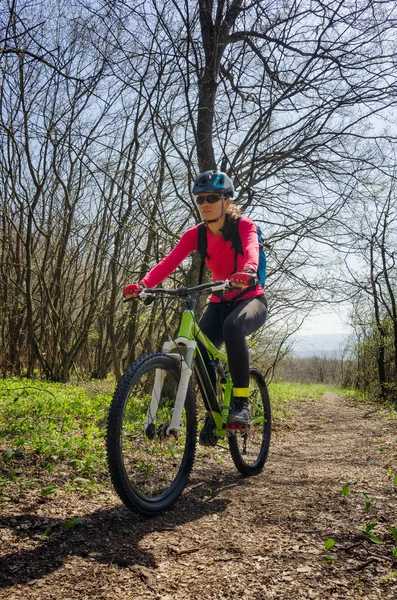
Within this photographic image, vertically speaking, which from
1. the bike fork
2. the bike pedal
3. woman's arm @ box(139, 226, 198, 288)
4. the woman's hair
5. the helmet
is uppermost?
the helmet

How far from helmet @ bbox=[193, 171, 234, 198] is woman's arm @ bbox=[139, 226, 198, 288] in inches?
15.4

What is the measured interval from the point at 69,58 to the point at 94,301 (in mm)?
6575

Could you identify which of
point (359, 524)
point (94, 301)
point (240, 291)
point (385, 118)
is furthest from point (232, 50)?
point (94, 301)

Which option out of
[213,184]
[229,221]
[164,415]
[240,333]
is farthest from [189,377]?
[213,184]

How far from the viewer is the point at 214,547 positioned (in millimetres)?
2410

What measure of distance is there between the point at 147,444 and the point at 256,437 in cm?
196

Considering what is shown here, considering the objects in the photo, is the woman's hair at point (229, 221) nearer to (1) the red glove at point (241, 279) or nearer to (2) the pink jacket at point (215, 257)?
(2) the pink jacket at point (215, 257)

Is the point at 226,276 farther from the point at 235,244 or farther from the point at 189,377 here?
the point at 189,377

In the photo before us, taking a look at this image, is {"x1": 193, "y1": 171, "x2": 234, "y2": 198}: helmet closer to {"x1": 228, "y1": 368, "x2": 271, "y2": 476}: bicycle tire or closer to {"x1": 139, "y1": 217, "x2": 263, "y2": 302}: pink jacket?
{"x1": 139, "y1": 217, "x2": 263, "y2": 302}: pink jacket

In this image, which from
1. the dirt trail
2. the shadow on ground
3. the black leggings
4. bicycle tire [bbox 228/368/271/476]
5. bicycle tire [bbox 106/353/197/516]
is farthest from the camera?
bicycle tire [bbox 228/368/271/476]

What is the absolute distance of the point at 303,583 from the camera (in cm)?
197

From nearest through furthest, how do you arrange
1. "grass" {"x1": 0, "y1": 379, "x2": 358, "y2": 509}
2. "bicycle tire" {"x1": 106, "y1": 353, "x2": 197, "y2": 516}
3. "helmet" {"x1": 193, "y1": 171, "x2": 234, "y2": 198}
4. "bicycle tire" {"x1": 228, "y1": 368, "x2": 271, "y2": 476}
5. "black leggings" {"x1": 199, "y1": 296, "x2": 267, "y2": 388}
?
1. "bicycle tire" {"x1": 106, "y1": 353, "x2": 197, "y2": 516}
2. "grass" {"x1": 0, "y1": 379, "x2": 358, "y2": 509}
3. "black leggings" {"x1": 199, "y1": 296, "x2": 267, "y2": 388}
4. "helmet" {"x1": 193, "y1": 171, "x2": 234, "y2": 198}
5. "bicycle tire" {"x1": 228, "y1": 368, "x2": 271, "y2": 476}

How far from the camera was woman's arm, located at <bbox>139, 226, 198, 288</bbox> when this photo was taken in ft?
11.8

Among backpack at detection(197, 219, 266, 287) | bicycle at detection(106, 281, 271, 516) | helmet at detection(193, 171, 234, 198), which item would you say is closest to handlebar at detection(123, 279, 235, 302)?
bicycle at detection(106, 281, 271, 516)
